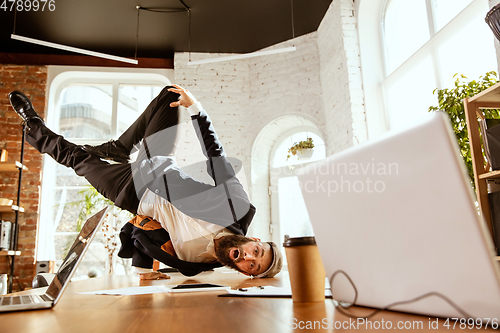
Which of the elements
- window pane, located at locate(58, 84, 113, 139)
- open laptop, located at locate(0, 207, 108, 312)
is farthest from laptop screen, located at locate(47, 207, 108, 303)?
window pane, located at locate(58, 84, 113, 139)

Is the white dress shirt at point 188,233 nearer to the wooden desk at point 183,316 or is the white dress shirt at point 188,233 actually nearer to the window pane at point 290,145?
the wooden desk at point 183,316

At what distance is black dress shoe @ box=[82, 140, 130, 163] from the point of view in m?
2.39

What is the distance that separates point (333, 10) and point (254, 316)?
4524mm

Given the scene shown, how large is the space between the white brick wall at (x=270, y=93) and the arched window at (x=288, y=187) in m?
0.11

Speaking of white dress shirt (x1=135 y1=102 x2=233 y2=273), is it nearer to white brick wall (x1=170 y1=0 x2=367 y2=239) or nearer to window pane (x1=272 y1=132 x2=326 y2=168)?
white brick wall (x1=170 y1=0 x2=367 y2=239)

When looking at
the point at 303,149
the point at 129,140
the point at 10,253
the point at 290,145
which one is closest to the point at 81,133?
the point at 10,253

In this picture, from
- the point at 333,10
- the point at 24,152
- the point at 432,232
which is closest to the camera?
the point at 432,232

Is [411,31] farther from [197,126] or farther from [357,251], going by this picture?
[357,251]

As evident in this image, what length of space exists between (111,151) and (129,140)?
14 centimetres

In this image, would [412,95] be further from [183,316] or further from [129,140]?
[183,316]

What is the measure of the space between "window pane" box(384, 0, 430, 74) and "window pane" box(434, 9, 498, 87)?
38 cm

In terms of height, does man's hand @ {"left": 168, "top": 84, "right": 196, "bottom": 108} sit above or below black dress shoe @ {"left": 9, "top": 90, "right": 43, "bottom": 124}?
below

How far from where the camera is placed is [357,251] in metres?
0.53

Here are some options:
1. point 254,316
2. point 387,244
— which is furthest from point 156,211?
point 387,244
